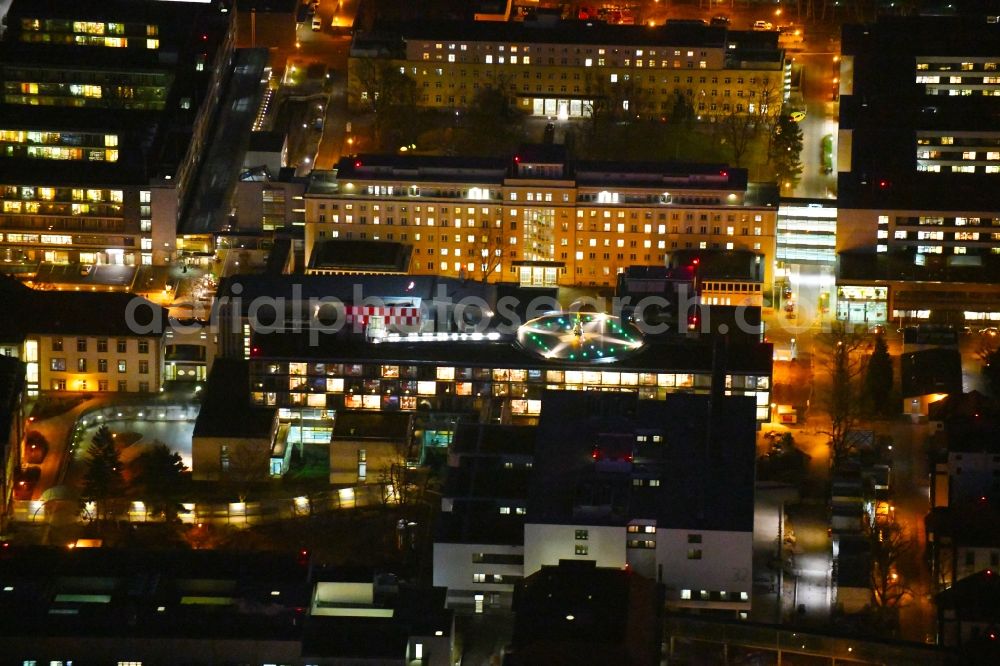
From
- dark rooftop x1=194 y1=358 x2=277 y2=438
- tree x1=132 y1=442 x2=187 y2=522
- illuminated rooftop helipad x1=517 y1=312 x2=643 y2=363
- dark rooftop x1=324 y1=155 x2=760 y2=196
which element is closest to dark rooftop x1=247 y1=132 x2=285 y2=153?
dark rooftop x1=324 y1=155 x2=760 y2=196

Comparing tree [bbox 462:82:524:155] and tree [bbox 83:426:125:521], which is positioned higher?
tree [bbox 462:82:524:155]

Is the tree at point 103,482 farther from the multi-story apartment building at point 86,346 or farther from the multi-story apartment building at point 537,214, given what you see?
the multi-story apartment building at point 537,214

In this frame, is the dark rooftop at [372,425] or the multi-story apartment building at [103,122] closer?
the dark rooftop at [372,425]

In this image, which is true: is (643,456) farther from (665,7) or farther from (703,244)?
(665,7)

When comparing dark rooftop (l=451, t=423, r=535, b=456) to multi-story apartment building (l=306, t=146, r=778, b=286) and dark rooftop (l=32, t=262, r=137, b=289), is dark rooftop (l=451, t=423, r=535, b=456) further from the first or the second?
dark rooftop (l=32, t=262, r=137, b=289)

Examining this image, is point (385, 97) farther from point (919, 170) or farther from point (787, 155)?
point (919, 170)

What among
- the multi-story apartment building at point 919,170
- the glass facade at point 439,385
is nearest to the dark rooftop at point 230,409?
the glass facade at point 439,385
